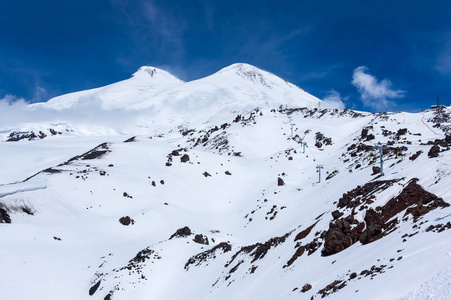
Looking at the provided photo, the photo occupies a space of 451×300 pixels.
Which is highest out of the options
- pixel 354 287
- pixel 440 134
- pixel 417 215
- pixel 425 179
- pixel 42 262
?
pixel 440 134

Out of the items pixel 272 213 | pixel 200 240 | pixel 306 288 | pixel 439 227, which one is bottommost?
pixel 306 288

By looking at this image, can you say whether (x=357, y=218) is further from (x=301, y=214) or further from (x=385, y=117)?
(x=385, y=117)

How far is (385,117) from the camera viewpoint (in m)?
91.3

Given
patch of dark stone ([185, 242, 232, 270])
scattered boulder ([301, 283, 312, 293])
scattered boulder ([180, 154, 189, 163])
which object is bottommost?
scattered boulder ([301, 283, 312, 293])

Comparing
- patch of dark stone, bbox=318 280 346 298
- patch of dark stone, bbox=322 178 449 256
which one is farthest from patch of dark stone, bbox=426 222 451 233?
patch of dark stone, bbox=318 280 346 298

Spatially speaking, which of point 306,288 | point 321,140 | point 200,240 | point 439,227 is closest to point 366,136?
point 321,140

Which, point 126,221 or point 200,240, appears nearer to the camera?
point 200,240

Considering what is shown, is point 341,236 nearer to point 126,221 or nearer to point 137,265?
point 137,265

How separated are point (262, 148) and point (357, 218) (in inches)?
3024

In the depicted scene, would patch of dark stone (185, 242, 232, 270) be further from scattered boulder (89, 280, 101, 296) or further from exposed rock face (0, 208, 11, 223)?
exposed rock face (0, 208, 11, 223)

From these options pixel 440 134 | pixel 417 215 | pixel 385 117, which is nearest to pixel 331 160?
pixel 440 134

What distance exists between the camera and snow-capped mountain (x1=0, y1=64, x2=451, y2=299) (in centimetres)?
1354

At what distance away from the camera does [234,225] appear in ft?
157

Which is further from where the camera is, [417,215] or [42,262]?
[42,262]
